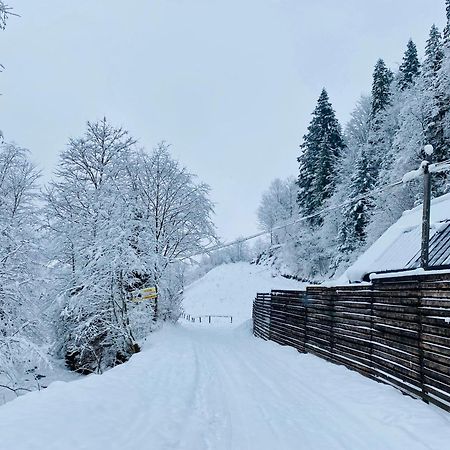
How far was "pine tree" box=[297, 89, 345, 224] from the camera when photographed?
34.7 metres

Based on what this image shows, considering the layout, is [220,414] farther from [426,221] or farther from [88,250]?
[88,250]

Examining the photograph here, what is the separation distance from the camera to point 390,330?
6.81 m

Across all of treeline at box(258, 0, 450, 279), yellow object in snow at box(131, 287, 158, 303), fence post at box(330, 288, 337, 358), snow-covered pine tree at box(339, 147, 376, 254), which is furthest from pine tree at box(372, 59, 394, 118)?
fence post at box(330, 288, 337, 358)

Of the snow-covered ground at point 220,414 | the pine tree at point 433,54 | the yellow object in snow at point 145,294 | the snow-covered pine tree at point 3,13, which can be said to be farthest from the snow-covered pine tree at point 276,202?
the snow-covered pine tree at point 3,13

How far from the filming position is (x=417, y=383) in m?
5.82

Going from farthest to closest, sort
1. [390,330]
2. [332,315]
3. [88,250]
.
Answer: [88,250] < [332,315] < [390,330]

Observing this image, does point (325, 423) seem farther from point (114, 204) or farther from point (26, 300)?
point (114, 204)

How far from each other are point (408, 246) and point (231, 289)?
42.4m

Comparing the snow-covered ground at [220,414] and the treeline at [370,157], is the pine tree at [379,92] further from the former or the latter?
the snow-covered ground at [220,414]

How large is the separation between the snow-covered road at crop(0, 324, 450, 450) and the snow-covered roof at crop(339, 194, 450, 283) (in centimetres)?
492

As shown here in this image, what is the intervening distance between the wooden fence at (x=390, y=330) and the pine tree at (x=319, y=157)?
24.6 m

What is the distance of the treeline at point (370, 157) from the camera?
69.1ft

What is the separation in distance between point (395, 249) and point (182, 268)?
46.2 feet

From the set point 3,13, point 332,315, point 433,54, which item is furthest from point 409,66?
point 3,13
